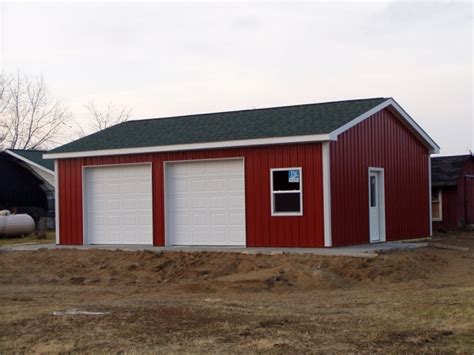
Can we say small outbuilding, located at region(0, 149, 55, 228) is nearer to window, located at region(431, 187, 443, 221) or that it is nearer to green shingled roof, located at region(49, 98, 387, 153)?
green shingled roof, located at region(49, 98, 387, 153)

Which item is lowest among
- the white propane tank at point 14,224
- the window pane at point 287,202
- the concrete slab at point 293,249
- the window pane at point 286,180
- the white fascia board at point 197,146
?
the concrete slab at point 293,249

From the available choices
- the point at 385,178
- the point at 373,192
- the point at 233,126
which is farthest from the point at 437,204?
the point at 233,126

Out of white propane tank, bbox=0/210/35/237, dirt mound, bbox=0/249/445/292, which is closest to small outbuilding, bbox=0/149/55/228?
white propane tank, bbox=0/210/35/237

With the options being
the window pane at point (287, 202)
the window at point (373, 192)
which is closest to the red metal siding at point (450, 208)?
the window at point (373, 192)

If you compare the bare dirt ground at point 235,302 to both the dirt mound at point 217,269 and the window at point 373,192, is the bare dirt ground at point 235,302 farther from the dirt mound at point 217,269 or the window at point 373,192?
the window at point 373,192

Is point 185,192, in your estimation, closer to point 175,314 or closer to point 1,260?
point 1,260

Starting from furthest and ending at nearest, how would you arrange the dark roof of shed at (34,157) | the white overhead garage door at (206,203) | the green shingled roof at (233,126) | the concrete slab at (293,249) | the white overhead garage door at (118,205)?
1. the dark roof of shed at (34,157)
2. the white overhead garage door at (118,205)
3. the white overhead garage door at (206,203)
4. the green shingled roof at (233,126)
5. the concrete slab at (293,249)

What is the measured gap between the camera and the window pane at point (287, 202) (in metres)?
18.6

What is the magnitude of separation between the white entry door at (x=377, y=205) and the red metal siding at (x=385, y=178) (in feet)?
0.80

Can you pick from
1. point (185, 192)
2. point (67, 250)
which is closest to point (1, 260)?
point (67, 250)

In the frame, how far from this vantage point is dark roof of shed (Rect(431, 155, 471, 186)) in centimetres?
3041

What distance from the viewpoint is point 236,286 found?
1480 centimetres

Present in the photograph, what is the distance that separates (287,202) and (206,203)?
245 centimetres

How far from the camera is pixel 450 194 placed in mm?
30562
